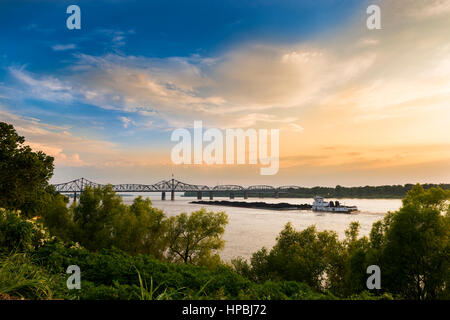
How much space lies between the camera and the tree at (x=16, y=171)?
1908 centimetres

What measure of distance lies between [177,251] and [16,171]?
1369 centimetres

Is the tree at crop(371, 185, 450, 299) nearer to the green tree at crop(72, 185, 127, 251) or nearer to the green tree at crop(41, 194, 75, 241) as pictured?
the green tree at crop(72, 185, 127, 251)

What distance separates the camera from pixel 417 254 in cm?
1416

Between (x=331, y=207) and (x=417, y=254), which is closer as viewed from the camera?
(x=417, y=254)

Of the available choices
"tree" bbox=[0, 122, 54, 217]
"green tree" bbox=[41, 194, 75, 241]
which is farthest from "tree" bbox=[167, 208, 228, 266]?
"tree" bbox=[0, 122, 54, 217]

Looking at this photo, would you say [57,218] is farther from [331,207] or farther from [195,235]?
[331,207]

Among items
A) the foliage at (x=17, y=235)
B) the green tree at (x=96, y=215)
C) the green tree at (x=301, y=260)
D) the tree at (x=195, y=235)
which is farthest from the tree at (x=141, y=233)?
the foliage at (x=17, y=235)

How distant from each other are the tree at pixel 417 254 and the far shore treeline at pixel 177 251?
0.05 metres

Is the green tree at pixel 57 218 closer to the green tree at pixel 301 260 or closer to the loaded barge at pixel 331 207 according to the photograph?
the green tree at pixel 301 260

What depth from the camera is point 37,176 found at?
20312mm

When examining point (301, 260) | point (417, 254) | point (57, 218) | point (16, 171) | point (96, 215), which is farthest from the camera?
point (57, 218)

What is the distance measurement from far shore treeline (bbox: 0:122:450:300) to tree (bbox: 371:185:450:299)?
47 mm

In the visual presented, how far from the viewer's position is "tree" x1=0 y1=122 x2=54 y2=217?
62.6ft

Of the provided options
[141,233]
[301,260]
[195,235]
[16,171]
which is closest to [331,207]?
[301,260]
